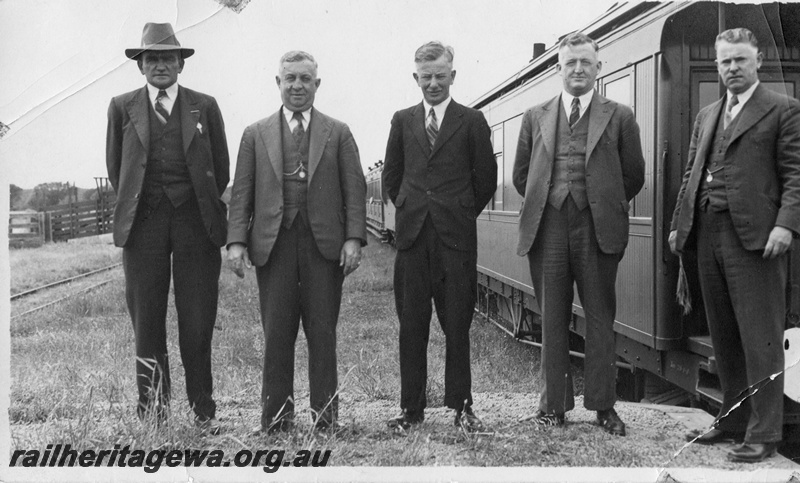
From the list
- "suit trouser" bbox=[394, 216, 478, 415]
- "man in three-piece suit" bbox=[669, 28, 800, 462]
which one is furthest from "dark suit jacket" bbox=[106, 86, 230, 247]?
"man in three-piece suit" bbox=[669, 28, 800, 462]

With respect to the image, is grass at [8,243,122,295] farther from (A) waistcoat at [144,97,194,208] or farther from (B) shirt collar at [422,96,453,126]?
(B) shirt collar at [422,96,453,126]

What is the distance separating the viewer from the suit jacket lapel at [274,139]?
4.32m

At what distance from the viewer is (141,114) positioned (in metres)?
4.34

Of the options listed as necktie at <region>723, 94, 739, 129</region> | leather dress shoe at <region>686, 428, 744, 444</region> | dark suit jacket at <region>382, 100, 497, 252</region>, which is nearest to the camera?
necktie at <region>723, 94, 739, 129</region>

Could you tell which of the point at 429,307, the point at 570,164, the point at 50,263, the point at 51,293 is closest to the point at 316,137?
the point at 429,307

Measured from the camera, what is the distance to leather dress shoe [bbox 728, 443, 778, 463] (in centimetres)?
390

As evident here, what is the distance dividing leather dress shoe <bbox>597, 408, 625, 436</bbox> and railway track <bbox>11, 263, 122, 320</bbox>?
8235mm

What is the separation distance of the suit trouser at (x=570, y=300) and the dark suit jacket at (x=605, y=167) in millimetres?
79

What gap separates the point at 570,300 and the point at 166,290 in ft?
8.23

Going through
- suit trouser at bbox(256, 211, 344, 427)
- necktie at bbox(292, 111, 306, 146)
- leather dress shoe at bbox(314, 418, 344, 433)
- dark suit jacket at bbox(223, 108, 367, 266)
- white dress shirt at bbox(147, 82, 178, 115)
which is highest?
white dress shirt at bbox(147, 82, 178, 115)

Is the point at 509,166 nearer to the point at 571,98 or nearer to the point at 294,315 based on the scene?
the point at 571,98

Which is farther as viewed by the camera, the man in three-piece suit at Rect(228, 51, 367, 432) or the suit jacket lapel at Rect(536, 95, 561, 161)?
the suit jacket lapel at Rect(536, 95, 561, 161)

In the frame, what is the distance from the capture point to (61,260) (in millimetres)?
15883

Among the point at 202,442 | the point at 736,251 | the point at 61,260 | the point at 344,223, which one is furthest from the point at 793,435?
the point at 61,260
